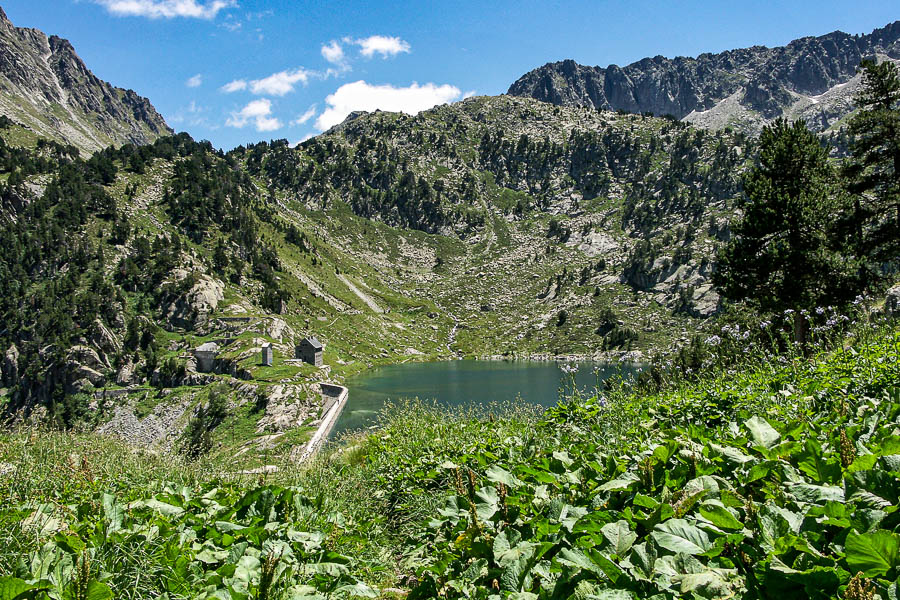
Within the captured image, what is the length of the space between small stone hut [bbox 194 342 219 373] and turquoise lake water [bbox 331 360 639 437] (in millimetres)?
27627

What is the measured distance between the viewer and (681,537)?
7.20ft

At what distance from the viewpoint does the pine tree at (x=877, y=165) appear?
26078 mm

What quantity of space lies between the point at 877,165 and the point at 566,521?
36.9 meters

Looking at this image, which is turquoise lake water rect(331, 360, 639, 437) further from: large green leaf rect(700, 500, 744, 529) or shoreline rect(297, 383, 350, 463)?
large green leaf rect(700, 500, 744, 529)

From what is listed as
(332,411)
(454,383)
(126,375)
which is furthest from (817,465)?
(126,375)

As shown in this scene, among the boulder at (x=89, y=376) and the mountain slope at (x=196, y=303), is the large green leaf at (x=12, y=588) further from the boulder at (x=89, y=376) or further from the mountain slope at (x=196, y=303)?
the boulder at (x=89, y=376)

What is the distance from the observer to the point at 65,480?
5711 millimetres

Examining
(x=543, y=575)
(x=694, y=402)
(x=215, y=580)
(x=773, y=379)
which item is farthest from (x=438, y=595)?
(x=773, y=379)

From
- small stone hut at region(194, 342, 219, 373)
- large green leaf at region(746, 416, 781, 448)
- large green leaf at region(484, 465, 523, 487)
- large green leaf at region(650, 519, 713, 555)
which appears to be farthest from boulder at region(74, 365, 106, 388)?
large green leaf at region(650, 519, 713, 555)

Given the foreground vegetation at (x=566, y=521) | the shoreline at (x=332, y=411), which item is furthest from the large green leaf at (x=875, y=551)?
the shoreline at (x=332, y=411)

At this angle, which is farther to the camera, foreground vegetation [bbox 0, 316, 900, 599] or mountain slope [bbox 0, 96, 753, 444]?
mountain slope [bbox 0, 96, 753, 444]

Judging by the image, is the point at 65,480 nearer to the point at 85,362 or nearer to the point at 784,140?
the point at 784,140

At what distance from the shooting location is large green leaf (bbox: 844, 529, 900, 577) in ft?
4.95

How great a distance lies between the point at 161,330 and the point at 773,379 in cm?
11900
